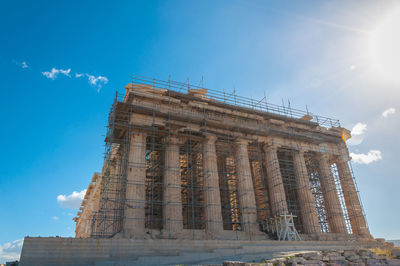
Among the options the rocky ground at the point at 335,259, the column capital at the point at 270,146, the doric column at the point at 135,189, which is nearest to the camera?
the rocky ground at the point at 335,259

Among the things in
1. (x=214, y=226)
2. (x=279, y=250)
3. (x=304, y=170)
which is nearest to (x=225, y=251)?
A: (x=279, y=250)

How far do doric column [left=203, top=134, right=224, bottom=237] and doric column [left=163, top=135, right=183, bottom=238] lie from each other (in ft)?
8.46

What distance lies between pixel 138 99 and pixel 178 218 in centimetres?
1052

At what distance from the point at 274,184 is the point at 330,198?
23.8ft

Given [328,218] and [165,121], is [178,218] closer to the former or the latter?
[165,121]

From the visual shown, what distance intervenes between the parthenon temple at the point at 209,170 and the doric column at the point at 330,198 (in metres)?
0.10

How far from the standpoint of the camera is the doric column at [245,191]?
2702 centimetres

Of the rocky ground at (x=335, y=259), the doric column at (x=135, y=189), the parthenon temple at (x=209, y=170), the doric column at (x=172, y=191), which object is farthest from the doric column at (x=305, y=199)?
the doric column at (x=135, y=189)

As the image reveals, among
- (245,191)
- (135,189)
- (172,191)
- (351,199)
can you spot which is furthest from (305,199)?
(135,189)

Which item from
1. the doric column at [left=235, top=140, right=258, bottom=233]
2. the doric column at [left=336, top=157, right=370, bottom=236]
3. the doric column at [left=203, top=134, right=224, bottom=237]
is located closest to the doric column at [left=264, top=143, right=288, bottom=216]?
the doric column at [left=235, top=140, right=258, bottom=233]

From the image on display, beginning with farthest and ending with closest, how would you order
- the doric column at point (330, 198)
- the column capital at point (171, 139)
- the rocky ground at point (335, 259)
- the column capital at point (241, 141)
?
the doric column at point (330, 198), the column capital at point (241, 141), the column capital at point (171, 139), the rocky ground at point (335, 259)

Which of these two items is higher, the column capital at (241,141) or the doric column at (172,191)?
the column capital at (241,141)

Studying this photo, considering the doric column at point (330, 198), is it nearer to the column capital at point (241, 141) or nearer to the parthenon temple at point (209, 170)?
the parthenon temple at point (209, 170)

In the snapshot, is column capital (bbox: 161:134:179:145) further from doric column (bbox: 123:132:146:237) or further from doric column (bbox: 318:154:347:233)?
doric column (bbox: 318:154:347:233)
